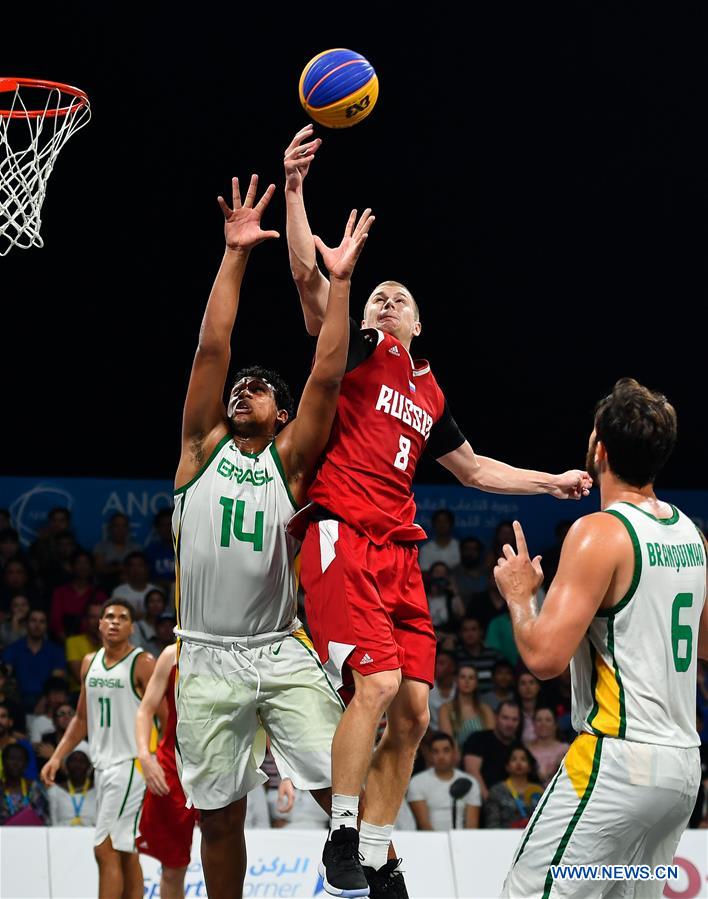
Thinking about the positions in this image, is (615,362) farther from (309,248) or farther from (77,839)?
(309,248)

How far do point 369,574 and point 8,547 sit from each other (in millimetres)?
7078

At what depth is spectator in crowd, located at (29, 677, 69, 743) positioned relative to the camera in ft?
31.5

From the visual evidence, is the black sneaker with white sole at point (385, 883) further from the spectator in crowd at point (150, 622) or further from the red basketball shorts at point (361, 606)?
the spectator in crowd at point (150, 622)

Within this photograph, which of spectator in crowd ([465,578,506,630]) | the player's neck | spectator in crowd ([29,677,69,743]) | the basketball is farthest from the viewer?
spectator in crowd ([465,578,506,630])

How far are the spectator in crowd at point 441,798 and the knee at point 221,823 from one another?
188 inches

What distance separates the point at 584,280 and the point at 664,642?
31.5ft

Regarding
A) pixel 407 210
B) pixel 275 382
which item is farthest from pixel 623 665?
pixel 407 210

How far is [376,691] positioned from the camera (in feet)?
13.6

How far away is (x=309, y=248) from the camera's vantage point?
4.55 metres

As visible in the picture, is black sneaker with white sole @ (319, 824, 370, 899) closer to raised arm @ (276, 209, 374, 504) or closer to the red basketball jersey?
the red basketball jersey

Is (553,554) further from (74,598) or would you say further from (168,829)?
(168,829)

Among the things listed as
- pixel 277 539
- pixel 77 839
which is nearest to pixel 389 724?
pixel 277 539

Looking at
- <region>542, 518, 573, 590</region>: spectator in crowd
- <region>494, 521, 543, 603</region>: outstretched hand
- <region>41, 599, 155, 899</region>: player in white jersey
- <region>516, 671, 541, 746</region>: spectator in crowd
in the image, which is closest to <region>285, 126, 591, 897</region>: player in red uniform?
<region>494, 521, 543, 603</region>: outstretched hand

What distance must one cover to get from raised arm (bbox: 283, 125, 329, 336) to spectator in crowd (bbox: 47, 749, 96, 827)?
19.3 feet
